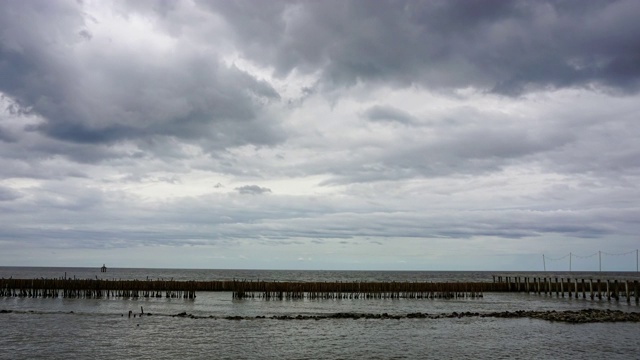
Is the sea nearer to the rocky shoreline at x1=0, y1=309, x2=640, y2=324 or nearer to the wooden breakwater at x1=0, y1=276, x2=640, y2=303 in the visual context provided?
the rocky shoreline at x1=0, y1=309, x2=640, y2=324

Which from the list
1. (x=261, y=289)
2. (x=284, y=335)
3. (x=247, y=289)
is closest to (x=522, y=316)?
(x=284, y=335)

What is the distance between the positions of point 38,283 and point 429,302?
145 ft

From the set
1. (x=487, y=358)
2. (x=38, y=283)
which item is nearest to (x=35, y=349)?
(x=487, y=358)

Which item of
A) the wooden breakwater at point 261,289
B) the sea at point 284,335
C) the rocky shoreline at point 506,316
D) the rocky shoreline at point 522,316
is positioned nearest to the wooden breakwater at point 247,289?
the wooden breakwater at point 261,289

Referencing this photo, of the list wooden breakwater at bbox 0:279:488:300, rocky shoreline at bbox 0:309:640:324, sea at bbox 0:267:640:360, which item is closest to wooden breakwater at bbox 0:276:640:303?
wooden breakwater at bbox 0:279:488:300

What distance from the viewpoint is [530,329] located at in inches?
1378

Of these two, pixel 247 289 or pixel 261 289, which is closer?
pixel 247 289

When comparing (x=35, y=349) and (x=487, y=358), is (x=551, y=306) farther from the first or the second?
(x=35, y=349)

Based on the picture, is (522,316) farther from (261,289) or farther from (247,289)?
(247,289)

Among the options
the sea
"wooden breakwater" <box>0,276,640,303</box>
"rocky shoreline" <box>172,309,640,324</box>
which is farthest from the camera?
"wooden breakwater" <box>0,276,640,303</box>

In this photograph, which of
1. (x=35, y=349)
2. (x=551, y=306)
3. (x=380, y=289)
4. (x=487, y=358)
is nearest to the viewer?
(x=487, y=358)

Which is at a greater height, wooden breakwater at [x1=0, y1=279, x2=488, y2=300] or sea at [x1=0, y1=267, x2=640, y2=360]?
wooden breakwater at [x1=0, y1=279, x2=488, y2=300]

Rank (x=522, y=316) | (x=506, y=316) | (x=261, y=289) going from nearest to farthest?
(x=522, y=316)
(x=506, y=316)
(x=261, y=289)

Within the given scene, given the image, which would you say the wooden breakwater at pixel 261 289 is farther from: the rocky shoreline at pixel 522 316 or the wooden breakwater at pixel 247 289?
the rocky shoreline at pixel 522 316
